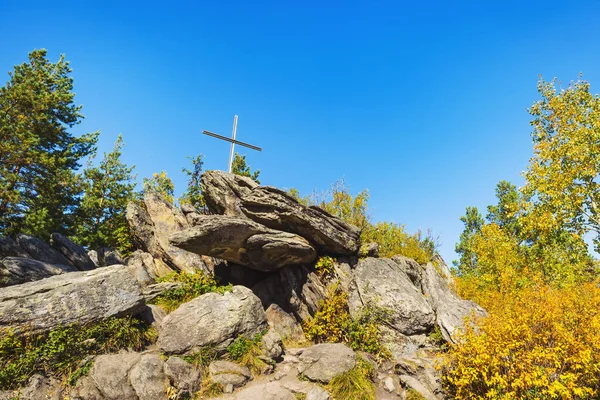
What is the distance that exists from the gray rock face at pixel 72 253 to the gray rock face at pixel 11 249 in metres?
2.14

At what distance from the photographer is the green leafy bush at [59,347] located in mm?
8859

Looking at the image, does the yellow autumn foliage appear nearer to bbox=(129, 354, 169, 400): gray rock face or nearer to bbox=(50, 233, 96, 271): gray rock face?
bbox=(129, 354, 169, 400): gray rock face

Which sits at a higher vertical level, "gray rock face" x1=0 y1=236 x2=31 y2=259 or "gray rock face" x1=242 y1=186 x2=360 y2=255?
"gray rock face" x1=242 y1=186 x2=360 y2=255

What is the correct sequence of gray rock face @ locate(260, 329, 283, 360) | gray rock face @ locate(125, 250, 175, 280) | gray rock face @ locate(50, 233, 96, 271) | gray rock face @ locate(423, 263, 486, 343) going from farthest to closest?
gray rock face @ locate(50, 233, 96, 271) < gray rock face @ locate(125, 250, 175, 280) < gray rock face @ locate(423, 263, 486, 343) < gray rock face @ locate(260, 329, 283, 360)

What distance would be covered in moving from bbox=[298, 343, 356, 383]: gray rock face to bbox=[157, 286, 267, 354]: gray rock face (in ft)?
7.55

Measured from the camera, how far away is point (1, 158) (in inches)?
776

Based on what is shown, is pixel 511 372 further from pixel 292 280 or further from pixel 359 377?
pixel 292 280

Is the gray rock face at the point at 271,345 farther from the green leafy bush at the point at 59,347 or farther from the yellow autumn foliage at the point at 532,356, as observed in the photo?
the yellow autumn foliage at the point at 532,356

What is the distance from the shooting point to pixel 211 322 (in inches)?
448

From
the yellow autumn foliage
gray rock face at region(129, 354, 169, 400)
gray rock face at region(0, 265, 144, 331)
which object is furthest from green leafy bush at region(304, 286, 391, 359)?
gray rock face at region(0, 265, 144, 331)

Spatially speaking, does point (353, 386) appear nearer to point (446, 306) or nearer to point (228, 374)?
point (228, 374)

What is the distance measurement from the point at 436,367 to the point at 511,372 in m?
2.18

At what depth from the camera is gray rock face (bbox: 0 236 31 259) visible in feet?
55.5

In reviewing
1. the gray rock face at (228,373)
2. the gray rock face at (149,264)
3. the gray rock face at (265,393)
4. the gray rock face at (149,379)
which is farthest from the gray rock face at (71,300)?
the gray rock face at (265,393)
